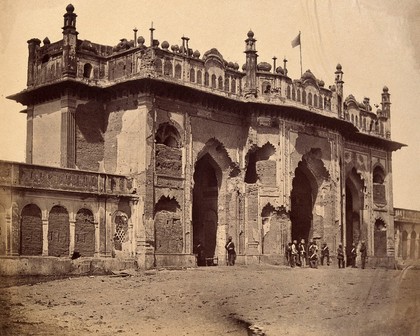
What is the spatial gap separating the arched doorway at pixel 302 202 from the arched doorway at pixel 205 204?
3.46 metres

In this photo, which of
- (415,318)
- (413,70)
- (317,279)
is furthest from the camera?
(317,279)

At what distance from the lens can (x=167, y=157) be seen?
21.0 m

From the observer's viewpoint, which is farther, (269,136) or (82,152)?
(269,136)

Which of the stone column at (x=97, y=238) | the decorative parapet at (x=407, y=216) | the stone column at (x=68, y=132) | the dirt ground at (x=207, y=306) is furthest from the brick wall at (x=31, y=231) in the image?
the decorative parapet at (x=407, y=216)

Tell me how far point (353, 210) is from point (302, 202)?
3.68 metres

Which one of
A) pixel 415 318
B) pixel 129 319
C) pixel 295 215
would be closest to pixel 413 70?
pixel 415 318

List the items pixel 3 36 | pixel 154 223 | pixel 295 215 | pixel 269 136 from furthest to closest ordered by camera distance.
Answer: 1. pixel 295 215
2. pixel 269 136
3. pixel 154 223
4. pixel 3 36

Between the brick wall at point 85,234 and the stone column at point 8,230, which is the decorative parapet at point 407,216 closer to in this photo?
the brick wall at point 85,234

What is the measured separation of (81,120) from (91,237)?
360 centimetres

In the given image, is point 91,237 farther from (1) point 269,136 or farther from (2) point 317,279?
(1) point 269,136

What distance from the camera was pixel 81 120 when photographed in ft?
68.7

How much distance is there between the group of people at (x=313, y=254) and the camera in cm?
2330

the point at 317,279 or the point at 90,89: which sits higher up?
the point at 90,89

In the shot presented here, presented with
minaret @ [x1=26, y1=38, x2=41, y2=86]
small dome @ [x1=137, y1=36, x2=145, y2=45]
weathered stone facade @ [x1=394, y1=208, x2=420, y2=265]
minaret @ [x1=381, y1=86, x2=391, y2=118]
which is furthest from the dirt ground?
weathered stone facade @ [x1=394, y1=208, x2=420, y2=265]
